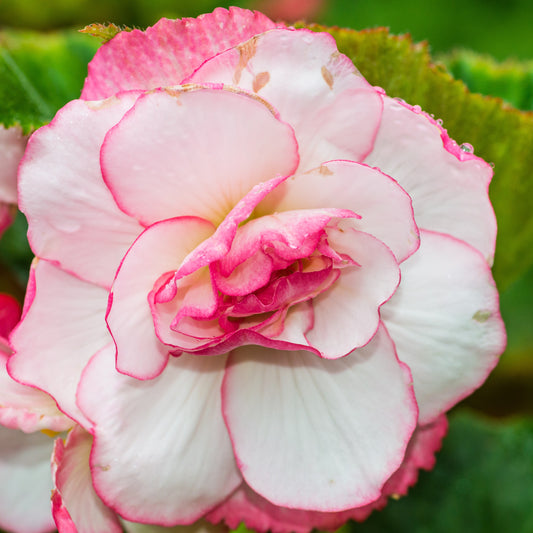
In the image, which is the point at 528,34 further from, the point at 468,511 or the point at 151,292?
the point at 151,292

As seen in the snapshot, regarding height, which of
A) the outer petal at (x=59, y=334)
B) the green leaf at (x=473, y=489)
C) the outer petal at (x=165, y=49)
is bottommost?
the green leaf at (x=473, y=489)

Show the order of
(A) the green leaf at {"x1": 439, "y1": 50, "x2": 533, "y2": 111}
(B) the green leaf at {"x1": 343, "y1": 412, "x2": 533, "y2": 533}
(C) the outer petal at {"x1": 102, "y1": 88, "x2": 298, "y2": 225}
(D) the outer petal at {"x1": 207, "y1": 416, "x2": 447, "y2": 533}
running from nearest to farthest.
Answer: (C) the outer petal at {"x1": 102, "y1": 88, "x2": 298, "y2": 225}
(D) the outer petal at {"x1": 207, "y1": 416, "x2": 447, "y2": 533}
(A) the green leaf at {"x1": 439, "y1": 50, "x2": 533, "y2": 111}
(B) the green leaf at {"x1": 343, "y1": 412, "x2": 533, "y2": 533}

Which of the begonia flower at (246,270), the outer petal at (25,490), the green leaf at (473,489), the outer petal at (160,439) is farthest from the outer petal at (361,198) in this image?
the green leaf at (473,489)

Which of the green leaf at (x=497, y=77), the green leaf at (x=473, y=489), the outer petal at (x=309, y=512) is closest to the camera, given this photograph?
the outer petal at (x=309, y=512)

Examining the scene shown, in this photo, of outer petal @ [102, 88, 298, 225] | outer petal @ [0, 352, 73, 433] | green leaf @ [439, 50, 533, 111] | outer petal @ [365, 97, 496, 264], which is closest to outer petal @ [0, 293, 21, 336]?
outer petal @ [0, 352, 73, 433]

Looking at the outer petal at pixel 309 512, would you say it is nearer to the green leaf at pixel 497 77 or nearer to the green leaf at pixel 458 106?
the green leaf at pixel 458 106

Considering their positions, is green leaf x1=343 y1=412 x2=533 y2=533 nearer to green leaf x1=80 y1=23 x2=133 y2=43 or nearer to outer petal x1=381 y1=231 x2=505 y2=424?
outer petal x1=381 y1=231 x2=505 y2=424
